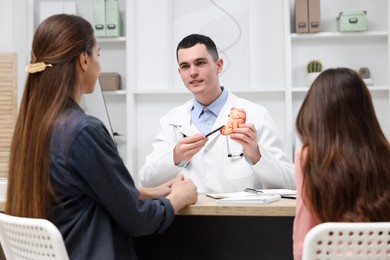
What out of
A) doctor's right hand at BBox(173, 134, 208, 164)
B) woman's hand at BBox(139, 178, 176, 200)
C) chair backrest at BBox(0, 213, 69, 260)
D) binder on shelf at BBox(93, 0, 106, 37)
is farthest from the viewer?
binder on shelf at BBox(93, 0, 106, 37)

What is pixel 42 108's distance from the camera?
121 cm

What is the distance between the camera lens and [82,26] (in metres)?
1.28

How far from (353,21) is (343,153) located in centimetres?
269

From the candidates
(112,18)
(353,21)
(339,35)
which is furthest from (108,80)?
(353,21)

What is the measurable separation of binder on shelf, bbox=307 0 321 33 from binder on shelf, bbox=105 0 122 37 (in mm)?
1457

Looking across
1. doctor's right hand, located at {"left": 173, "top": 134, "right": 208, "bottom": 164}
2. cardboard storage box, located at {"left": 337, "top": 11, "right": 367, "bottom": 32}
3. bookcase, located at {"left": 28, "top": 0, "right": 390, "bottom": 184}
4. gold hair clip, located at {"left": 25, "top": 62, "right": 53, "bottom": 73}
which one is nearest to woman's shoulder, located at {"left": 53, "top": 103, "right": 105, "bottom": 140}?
gold hair clip, located at {"left": 25, "top": 62, "right": 53, "bottom": 73}

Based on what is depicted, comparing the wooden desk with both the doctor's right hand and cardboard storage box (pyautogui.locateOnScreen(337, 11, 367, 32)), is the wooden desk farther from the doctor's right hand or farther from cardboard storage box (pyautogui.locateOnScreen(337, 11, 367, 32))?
cardboard storage box (pyautogui.locateOnScreen(337, 11, 367, 32))

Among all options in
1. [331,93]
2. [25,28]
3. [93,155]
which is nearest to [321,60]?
[25,28]

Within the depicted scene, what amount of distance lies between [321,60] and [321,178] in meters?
2.80

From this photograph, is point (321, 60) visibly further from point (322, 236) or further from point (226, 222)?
point (322, 236)

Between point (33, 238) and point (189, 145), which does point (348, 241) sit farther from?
point (189, 145)

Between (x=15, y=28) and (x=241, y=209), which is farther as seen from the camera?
(x=15, y=28)

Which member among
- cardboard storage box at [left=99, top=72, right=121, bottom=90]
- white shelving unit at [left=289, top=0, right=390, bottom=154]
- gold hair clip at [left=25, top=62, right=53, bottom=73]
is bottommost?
gold hair clip at [left=25, top=62, right=53, bottom=73]

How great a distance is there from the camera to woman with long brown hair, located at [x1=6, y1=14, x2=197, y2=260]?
1173 millimetres
